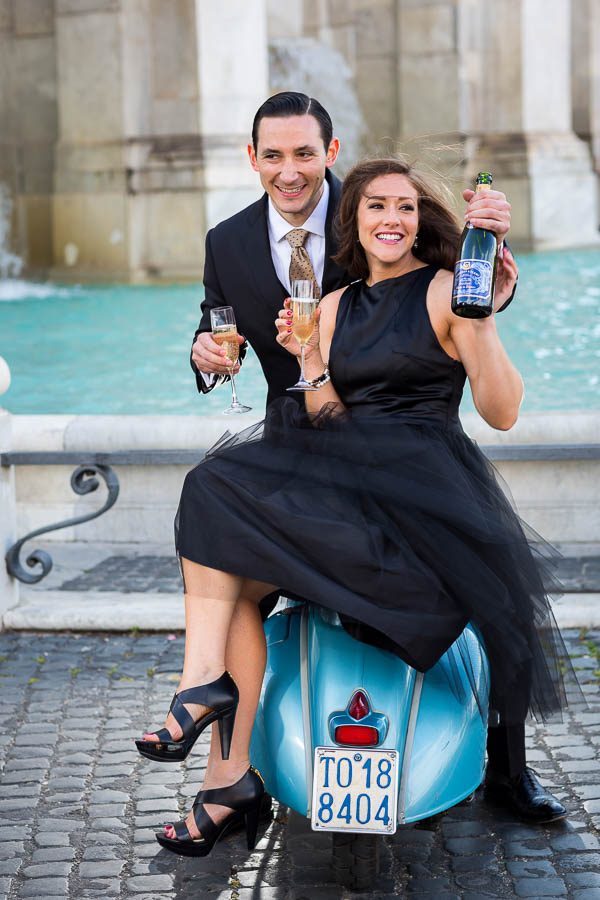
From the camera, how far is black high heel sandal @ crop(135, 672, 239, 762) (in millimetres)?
2934

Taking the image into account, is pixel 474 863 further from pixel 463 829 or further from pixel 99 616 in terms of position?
pixel 99 616

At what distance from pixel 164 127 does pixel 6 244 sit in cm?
256

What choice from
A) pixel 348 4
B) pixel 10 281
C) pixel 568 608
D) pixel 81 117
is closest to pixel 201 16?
pixel 81 117

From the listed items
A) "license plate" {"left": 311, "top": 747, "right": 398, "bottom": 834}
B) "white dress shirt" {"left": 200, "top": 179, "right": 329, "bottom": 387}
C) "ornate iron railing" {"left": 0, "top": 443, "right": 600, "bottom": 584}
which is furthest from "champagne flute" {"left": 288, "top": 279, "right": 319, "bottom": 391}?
"ornate iron railing" {"left": 0, "top": 443, "right": 600, "bottom": 584}

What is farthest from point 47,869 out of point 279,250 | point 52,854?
point 279,250

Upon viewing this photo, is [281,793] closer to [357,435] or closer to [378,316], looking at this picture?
[357,435]

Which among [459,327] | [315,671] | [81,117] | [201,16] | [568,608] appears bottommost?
[568,608]

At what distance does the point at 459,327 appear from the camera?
3.19 metres

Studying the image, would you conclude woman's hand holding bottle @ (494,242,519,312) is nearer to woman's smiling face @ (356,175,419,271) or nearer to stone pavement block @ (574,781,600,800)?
woman's smiling face @ (356,175,419,271)

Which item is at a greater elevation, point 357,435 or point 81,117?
point 81,117

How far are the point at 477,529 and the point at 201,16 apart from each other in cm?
1417

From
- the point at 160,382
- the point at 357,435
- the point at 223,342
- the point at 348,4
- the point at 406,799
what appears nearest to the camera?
the point at 406,799

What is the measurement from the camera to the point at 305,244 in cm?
396

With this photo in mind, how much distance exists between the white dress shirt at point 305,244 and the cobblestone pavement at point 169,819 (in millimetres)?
1488
